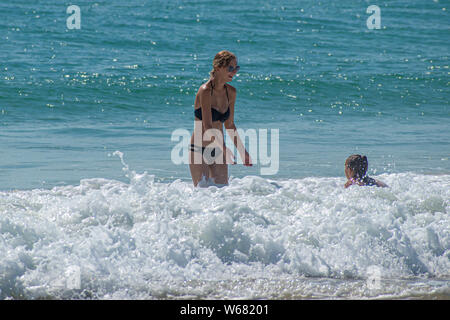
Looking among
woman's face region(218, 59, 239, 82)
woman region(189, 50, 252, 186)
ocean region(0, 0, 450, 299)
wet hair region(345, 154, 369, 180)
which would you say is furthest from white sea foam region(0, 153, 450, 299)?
woman's face region(218, 59, 239, 82)

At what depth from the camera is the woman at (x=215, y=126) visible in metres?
5.80

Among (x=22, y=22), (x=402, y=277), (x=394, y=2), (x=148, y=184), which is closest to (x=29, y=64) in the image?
(x=22, y=22)

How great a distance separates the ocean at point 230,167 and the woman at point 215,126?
243 millimetres

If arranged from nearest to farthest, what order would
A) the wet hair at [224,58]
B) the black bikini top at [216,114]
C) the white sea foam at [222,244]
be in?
1. the white sea foam at [222,244]
2. the wet hair at [224,58]
3. the black bikini top at [216,114]

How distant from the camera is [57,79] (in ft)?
51.9

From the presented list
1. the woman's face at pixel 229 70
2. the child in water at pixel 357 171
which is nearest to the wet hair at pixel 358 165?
the child in water at pixel 357 171

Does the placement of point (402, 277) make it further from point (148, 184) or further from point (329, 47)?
point (329, 47)

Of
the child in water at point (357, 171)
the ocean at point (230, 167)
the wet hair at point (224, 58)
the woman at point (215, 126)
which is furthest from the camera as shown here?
the child in water at point (357, 171)

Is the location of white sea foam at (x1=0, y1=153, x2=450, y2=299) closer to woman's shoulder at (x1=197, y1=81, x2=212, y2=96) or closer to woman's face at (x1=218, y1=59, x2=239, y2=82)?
woman's shoulder at (x1=197, y1=81, x2=212, y2=96)

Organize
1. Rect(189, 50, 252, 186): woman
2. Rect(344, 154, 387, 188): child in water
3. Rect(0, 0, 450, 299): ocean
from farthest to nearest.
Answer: Rect(344, 154, 387, 188): child in water → Rect(189, 50, 252, 186): woman → Rect(0, 0, 450, 299): ocean

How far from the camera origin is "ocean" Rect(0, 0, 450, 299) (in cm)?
455

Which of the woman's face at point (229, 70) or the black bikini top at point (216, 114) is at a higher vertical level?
the woman's face at point (229, 70)

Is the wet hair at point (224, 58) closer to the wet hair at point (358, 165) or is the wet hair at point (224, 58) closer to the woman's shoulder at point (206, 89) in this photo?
the woman's shoulder at point (206, 89)

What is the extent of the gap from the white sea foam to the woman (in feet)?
1.09
